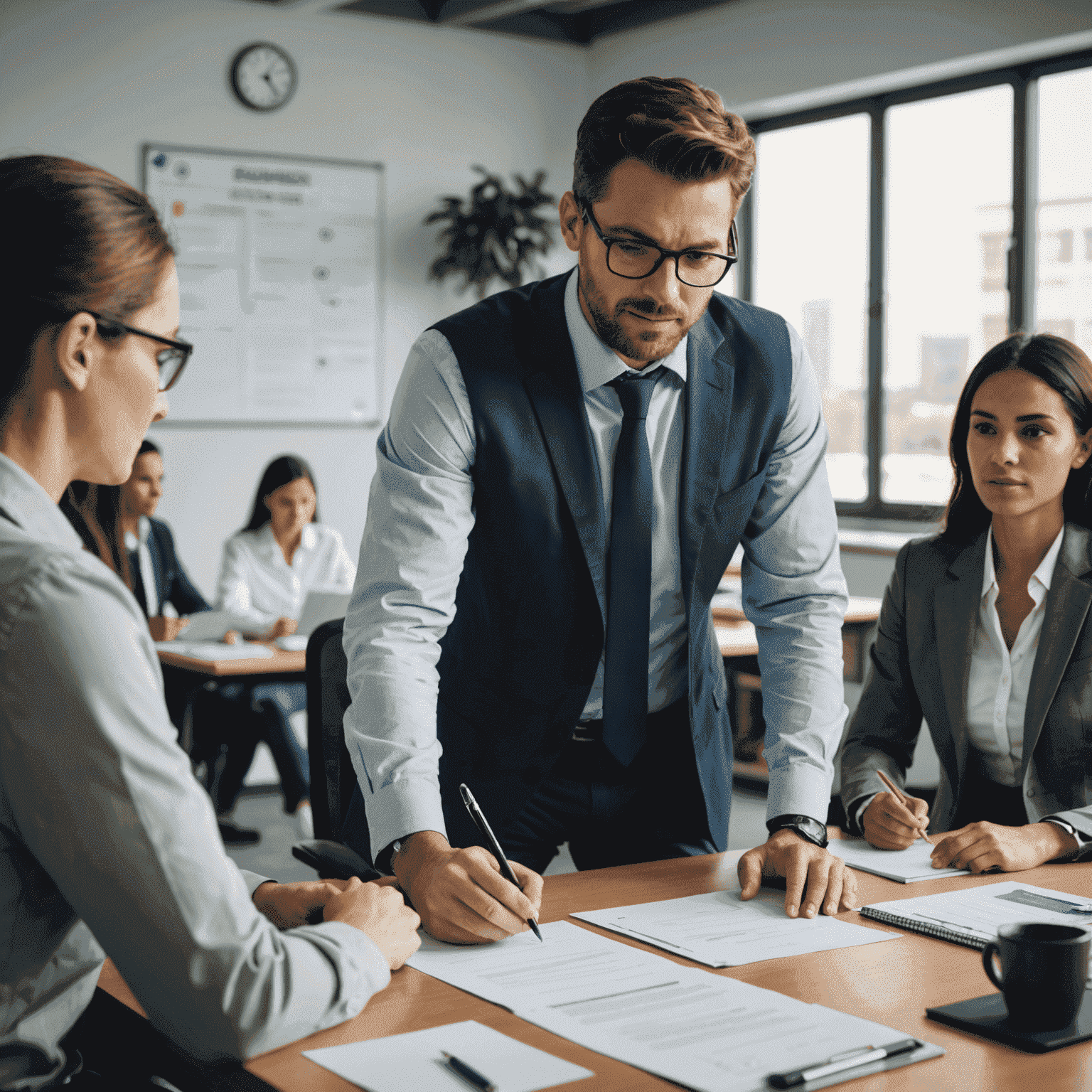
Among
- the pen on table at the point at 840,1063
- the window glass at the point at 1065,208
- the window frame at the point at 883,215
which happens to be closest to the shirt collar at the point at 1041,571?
the pen on table at the point at 840,1063

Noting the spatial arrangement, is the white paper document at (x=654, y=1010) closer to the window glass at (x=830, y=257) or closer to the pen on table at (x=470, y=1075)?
the pen on table at (x=470, y=1075)

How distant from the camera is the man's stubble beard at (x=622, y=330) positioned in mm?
1633

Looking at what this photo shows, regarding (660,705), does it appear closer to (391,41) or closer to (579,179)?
(579,179)

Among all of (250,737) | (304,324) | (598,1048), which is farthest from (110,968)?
(304,324)

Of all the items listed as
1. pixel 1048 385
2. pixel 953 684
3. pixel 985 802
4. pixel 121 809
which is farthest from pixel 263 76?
pixel 121 809

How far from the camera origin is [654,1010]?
112cm

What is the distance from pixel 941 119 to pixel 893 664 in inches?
151

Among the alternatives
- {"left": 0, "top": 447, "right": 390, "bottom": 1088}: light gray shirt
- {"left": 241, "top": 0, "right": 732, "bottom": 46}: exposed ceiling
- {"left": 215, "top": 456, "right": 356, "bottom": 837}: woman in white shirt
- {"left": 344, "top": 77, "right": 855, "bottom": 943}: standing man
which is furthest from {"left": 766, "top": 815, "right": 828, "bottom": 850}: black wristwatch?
{"left": 241, "top": 0, "right": 732, "bottom": 46}: exposed ceiling

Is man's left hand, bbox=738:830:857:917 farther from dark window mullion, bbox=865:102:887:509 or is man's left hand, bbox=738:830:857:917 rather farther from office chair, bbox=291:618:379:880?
dark window mullion, bbox=865:102:887:509

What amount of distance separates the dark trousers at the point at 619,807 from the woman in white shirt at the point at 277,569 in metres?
3.18

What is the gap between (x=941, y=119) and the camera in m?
5.37

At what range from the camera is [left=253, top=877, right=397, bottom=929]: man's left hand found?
130cm

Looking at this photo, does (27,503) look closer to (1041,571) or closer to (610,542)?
(610,542)

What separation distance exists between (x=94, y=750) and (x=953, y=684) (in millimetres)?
1532
